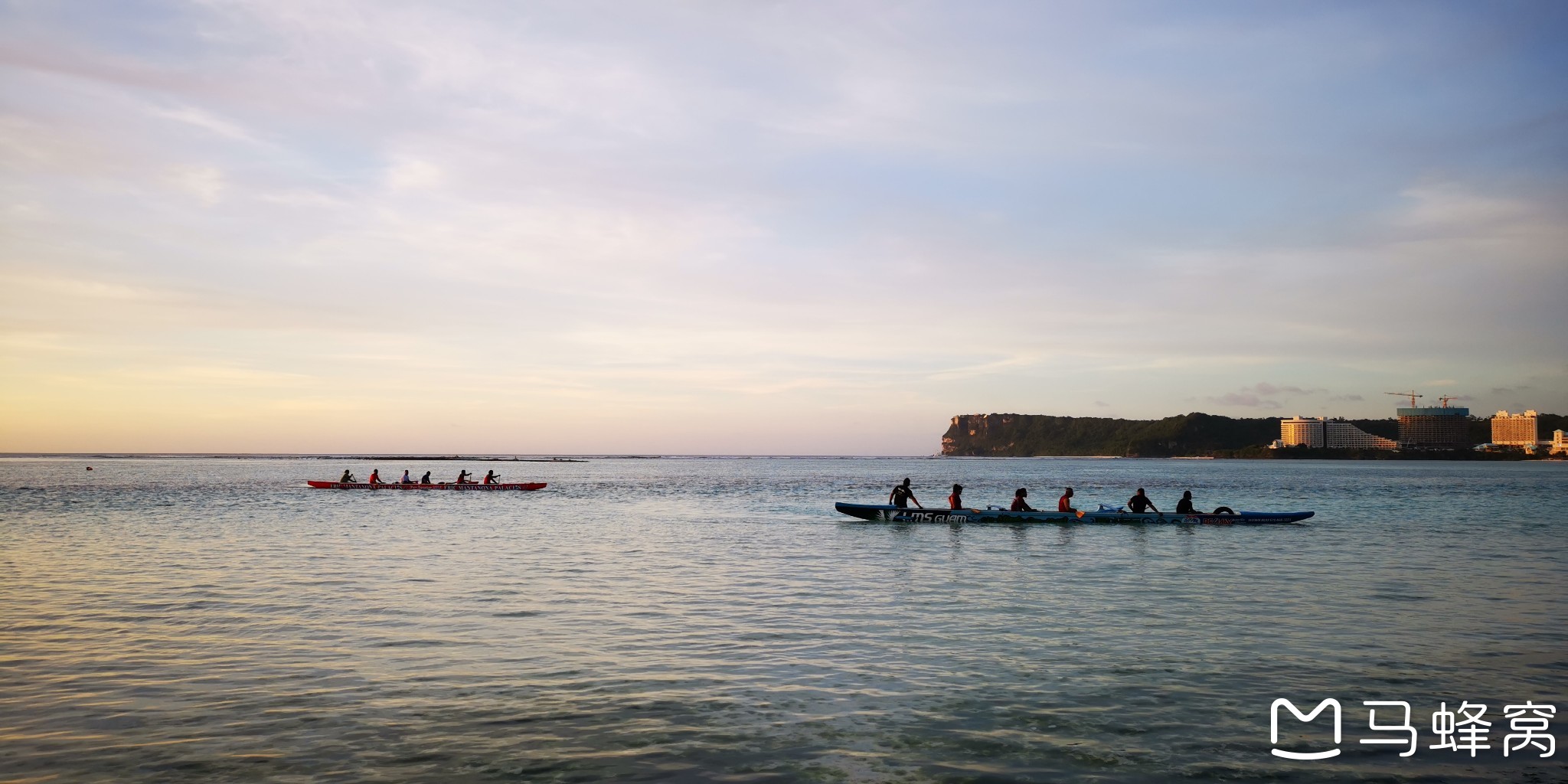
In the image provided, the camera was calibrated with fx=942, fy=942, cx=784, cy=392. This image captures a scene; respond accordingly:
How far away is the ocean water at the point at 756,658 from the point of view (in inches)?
360

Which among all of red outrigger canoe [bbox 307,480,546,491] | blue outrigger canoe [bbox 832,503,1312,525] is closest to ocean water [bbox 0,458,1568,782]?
blue outrigger canoe [bbox 832,503,1312,525]

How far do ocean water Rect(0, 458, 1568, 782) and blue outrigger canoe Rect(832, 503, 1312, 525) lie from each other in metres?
6.99

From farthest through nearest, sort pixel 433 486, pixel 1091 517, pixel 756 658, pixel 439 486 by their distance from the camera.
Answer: pixel 439 486, pixel 433 486, pixel 1091 517, pixel 756 658

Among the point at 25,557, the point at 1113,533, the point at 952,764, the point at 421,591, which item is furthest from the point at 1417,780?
the point at 25,557

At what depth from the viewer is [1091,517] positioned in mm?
38844

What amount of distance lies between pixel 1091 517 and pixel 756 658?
28538 millimetres

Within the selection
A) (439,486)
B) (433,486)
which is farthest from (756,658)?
(439,486)

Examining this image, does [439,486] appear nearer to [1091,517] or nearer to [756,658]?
[1091,517]

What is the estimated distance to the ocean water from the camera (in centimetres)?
914

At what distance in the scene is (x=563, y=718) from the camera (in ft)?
33.9

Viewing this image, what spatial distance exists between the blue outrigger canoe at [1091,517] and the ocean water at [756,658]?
699 centimetres

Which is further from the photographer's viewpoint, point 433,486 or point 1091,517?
Result: point 433,486

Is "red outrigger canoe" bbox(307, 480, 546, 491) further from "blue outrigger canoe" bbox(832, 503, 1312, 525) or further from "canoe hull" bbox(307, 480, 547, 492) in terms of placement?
"blue outrigger canoe" bbox(832, 503, 1312, 525)

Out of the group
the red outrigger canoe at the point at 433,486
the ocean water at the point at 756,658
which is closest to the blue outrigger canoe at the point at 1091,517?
the ocean water at the point at 756,658
